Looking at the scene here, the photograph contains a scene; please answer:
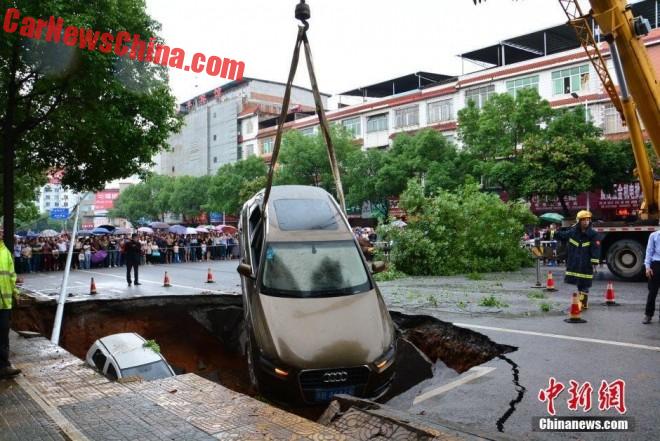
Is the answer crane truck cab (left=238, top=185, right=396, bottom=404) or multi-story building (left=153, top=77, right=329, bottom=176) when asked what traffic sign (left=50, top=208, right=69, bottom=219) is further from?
crane truck cab (left=238, top=185, right=396, bottom=404)

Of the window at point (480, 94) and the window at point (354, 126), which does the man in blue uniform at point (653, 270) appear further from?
the window at point (354, 126)

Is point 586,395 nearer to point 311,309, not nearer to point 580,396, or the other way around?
point 580,396

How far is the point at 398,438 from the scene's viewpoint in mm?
3980

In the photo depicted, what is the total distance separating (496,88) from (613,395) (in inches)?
1305

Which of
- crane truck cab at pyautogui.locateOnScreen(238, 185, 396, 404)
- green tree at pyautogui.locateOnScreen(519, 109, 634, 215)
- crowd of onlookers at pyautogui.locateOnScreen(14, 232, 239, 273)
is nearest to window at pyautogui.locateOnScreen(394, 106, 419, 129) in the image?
green tree at pyautogui.locateOnScreen(519, 109, 634, 215)

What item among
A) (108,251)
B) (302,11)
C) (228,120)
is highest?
(228,120)

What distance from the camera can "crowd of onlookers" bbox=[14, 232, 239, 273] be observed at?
2411cm

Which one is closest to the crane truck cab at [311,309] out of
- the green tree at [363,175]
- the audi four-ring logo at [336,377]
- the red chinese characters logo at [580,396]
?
the audi four-ring logo at [336,377]

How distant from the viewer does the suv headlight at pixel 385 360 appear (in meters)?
5.50

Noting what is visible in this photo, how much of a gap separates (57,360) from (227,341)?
15.5 feet

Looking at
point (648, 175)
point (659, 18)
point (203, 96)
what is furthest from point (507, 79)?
point (203, 96)

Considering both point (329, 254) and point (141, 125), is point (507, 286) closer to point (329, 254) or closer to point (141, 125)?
point (329, 254)

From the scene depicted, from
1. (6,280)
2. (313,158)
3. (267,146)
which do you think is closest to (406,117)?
(313,158)

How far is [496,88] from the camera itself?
1398 inches
